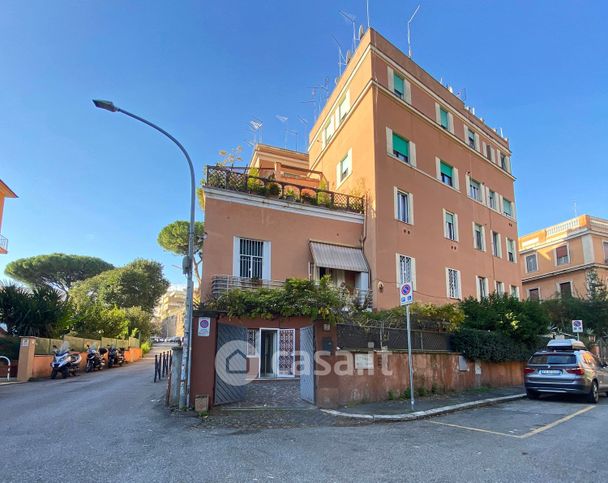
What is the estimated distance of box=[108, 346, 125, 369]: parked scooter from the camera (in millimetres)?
22998

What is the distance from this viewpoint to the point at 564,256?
124ft

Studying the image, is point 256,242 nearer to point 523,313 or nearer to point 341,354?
point 341,354

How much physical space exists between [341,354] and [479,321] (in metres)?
7.89

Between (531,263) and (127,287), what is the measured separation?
4120 centimetres

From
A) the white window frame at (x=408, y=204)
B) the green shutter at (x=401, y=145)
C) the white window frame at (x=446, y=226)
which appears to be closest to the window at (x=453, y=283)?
the white window frame at (x=446, y=226)

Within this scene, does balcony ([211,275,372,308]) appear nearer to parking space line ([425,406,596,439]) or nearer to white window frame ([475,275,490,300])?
white window frame ([475,275,490,300])

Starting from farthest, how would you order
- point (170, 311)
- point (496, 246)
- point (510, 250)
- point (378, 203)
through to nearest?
point (170, 311) < point (510, 250) < point (496, 246) < point (378, 203)

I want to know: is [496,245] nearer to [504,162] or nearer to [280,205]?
[504,162]

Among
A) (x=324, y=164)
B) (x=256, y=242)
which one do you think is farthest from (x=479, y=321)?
(x=324, y=164)

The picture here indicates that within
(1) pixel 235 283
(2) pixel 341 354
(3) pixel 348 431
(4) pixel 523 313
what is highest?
(1) pixel 235 283

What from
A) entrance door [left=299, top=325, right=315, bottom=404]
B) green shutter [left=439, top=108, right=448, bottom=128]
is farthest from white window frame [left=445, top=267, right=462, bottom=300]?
entrance door [left=299, top=325, right=315, bottom=404]

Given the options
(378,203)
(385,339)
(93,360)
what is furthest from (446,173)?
(93,360)

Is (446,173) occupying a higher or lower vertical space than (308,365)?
higher

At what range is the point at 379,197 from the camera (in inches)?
781
